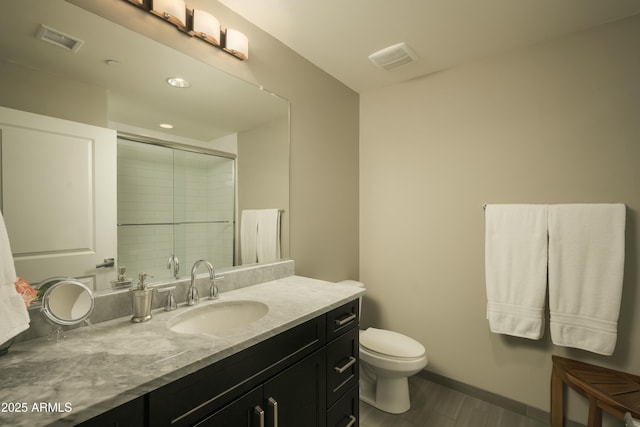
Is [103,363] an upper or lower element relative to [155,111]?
lower

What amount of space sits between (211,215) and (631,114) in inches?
92.4

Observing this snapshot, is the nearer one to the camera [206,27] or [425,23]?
[206,27]

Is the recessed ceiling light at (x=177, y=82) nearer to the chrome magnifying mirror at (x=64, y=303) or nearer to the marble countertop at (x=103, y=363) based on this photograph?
the chrome magnifying mirror at (x=64, y=303)

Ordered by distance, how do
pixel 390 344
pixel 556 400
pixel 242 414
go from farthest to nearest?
pixel 390 344, pixel 556 400, pixel 242 414

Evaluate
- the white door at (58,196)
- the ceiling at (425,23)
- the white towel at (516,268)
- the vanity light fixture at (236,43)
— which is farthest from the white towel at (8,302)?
the white towel at (516,268)

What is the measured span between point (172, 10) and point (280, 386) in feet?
5.27

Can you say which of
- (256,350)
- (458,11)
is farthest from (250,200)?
(458,11)

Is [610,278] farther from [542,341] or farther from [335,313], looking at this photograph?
[335,313]

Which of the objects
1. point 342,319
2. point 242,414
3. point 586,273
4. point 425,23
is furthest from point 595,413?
point 425,23

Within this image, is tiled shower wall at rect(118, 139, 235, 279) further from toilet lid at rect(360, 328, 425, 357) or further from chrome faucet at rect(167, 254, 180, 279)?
toilet lid at rect(360, 328, 425, 357)

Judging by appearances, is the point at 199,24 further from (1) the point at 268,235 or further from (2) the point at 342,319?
(2) the point at 342,319

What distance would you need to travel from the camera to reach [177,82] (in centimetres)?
134

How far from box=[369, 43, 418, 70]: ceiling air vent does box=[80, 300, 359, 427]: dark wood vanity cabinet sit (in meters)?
1.65

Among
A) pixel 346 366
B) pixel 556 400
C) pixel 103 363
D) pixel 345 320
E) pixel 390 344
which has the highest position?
pixel 103 363
